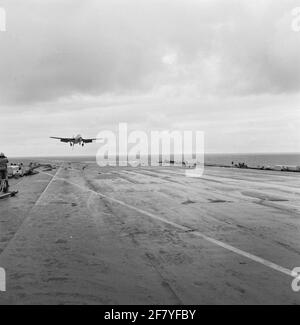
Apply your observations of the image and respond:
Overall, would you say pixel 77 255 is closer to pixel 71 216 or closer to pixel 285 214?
pixel 71 216

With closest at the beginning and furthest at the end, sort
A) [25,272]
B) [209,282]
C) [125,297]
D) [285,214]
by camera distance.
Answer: [125,297]
[209,282]
[25,272]
[285,214]

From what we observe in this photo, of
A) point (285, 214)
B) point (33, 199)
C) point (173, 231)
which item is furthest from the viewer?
point (33, 199)

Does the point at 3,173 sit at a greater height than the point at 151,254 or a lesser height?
greater

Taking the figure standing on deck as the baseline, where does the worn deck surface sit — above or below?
below

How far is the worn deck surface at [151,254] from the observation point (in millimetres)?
5352

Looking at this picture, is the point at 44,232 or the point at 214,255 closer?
the point at 214,255

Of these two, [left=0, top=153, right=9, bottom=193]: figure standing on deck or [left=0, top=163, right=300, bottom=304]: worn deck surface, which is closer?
[left=0, top=163, right=300, bottom=304]: worn deck surface

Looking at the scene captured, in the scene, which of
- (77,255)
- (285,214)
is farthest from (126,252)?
(285,214)

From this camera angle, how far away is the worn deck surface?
5.35m

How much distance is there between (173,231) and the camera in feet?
31.5

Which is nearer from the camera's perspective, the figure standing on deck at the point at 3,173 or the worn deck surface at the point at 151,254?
the worn deck surface at the point at 151,254

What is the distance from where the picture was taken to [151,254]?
7414 millimetres

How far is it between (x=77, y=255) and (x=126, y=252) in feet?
3.20

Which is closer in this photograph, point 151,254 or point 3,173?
point 151,254
